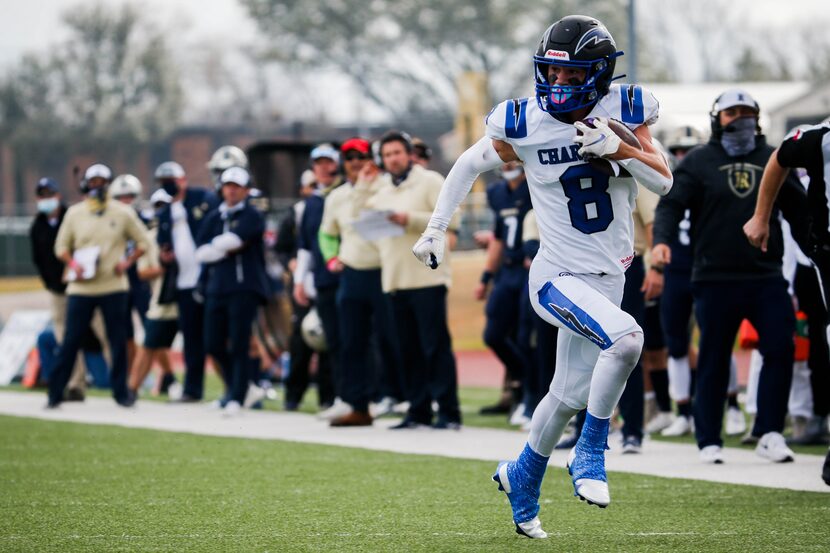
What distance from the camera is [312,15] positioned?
1964 inches

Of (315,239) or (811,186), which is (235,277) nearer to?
(315,239)

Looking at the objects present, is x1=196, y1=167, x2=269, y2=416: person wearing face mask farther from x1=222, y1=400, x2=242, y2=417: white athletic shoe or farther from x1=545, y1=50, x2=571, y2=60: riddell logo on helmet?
x1=545, y1=50, x2=571, y2=60: riddell logo on helmet

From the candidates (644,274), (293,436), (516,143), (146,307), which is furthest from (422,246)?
(146,307)

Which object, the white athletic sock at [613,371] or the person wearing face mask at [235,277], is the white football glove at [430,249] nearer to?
the white athletic sock at [613,371]

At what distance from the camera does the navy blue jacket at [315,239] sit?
1166 cm

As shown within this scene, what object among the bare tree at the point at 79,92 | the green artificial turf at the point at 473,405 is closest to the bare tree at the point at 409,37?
the bare tree at the point at 79,92

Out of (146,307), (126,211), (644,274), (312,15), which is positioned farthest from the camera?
(312,15)

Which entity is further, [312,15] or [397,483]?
[312,15]

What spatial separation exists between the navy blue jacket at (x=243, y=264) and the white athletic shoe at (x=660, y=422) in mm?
3488

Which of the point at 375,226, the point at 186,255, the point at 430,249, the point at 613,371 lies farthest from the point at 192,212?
the point at 613,371

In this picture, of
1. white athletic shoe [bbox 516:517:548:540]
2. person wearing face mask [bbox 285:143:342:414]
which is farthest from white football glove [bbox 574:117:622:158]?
person wearing face mask [bbox 285:143:342:414]

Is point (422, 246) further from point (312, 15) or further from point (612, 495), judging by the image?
point (312, 15)

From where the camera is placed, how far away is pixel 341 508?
673 cm

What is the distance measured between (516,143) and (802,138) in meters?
1.62
